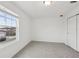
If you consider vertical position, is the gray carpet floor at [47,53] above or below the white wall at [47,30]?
below

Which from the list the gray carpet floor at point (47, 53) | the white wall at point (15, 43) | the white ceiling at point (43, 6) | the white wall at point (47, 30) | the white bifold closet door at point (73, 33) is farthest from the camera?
the white wall at point (47, 30)

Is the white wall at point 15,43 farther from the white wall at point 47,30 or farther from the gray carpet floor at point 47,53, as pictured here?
the white wall at point 47,30

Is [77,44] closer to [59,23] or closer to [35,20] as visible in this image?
[59,23]

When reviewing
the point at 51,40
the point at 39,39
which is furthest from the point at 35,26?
the point at 51,40

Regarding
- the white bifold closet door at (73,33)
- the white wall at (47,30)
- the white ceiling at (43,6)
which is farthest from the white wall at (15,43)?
the white bifold closet door at (73,33)

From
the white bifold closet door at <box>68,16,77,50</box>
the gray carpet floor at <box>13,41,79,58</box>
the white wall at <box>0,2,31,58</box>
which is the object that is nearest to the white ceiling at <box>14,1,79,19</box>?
the white wall at <box>0,2,31,58</box>

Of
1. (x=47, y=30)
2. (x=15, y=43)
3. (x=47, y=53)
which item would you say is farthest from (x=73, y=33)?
(x=15, y=43)

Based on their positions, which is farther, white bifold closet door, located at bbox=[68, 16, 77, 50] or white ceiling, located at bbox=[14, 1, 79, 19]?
white bifold closet door, located at bbox=[68, 16, 77, 50]

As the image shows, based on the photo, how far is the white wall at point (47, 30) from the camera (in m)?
7.91

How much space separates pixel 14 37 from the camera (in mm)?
4398

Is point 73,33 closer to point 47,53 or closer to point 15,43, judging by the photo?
point 47,53

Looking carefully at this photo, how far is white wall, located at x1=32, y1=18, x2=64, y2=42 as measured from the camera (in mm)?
7906

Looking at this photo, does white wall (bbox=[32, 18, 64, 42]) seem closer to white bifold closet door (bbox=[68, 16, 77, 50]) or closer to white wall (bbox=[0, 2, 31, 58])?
white bifold closet door (bbox=[68, 16, 77, 50])

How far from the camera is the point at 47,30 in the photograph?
8.15 metres
